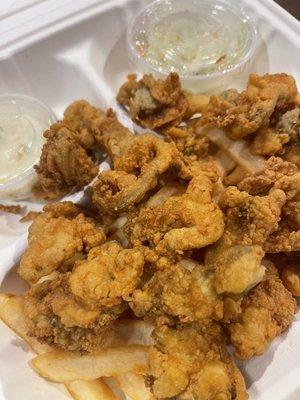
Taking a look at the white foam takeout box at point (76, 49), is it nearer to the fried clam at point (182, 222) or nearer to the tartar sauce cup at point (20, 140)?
the tartar sauce cup at point (20, 140)

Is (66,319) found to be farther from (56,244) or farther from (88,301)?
(56,244)

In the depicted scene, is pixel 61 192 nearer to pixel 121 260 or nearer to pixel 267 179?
pixel 121 260

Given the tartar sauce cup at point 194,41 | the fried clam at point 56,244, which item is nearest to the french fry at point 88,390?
the fried clam at point 56,244

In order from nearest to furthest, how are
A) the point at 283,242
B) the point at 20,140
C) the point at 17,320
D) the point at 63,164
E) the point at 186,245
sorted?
the point at 186,245
the point at 283,242
the point at 17,320
the point at 63,164
the point at 20,140

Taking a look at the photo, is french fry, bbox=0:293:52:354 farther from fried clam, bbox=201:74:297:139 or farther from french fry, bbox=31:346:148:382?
fried clam, bbox=201:74:297:139

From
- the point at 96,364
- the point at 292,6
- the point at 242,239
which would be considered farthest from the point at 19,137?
the point at 292,6

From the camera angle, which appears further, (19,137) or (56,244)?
(19,137)
